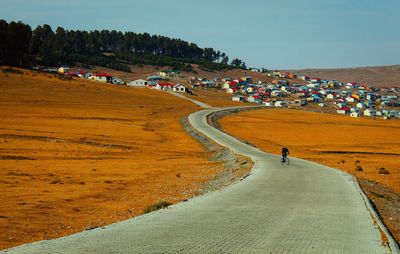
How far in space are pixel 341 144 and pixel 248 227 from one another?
1998 inches

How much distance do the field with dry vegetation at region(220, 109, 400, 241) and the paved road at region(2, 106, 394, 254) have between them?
75.5 inches

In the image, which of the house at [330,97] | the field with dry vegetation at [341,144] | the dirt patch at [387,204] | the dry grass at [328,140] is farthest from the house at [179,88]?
the dirt patch at [387,204]

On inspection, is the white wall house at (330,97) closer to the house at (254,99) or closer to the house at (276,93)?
the house at (276,93)

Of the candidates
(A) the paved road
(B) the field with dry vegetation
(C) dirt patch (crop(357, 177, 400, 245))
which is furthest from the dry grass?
(A) the paved road

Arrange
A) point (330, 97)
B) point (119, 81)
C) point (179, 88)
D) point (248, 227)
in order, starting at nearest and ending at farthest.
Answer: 1. point (248, 227)
2. point (179, 88)
3. point (119, 81)
4. point (330, 97)

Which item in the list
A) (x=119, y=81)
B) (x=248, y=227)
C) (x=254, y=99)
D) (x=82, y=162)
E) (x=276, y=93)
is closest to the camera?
(x=248, y=227)

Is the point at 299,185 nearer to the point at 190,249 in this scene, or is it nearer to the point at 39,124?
the point at 190,249

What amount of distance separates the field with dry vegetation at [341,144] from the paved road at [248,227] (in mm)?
1917

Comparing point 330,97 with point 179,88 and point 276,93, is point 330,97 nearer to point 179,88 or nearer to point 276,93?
point 276,93

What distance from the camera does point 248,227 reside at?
1451 cm

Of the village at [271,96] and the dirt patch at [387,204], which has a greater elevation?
the dirt patch at [387,204]

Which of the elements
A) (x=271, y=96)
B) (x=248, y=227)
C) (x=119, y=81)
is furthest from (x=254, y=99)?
(x=248, y=227)

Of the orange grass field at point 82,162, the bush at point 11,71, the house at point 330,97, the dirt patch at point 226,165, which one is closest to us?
the orange grass field at point 82,162

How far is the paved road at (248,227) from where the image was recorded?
11.9 m
